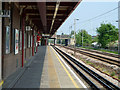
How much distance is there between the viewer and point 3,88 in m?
5.99

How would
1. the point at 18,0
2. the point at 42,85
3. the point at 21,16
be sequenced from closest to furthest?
the point at 42,85, the point at 18,0, the point at 21,16

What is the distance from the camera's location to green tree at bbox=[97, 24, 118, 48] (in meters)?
34.9

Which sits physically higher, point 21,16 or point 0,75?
point 21,16

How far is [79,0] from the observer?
7.66 metres

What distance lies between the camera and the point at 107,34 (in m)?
35.2

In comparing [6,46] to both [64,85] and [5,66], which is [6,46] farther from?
[64,85]

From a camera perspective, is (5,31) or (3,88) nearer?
(3,88)

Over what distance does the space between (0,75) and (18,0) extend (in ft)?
14.7

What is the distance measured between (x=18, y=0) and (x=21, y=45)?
435 cm

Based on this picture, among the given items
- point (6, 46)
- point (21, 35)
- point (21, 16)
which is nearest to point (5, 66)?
point (6, 46)

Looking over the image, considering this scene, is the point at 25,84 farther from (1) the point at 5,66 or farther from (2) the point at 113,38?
(2) the point at 113,38

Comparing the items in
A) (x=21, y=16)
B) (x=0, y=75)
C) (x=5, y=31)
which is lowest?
(x=0, y=75)

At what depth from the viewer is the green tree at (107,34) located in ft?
114

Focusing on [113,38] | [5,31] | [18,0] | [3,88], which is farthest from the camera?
[113,38]
